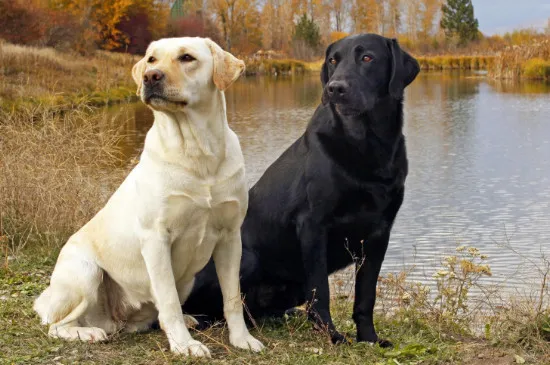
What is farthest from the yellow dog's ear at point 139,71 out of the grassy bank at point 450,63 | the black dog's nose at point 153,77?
the grassy bank at point 450,63

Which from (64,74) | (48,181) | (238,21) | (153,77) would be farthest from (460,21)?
(153,77)

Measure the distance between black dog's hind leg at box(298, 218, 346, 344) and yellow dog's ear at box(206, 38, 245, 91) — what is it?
0.91 meters

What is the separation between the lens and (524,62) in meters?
36.3

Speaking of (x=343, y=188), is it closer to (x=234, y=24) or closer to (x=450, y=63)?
(x=450, y=63)

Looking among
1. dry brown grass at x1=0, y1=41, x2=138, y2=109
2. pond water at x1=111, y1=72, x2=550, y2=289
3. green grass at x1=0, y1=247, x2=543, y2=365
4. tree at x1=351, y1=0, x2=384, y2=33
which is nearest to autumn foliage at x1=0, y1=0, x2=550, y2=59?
tree at x1=351, y1=0, x2=384, y2=33

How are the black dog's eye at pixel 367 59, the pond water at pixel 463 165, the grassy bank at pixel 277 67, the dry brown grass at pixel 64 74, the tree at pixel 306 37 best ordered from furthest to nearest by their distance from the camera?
1. the tree at pixel 306 37
2. the grassy bank at pixel 277 67
3. the dry brown grass at pixel 64 74
4. the pond water at pixel 463 165
5. the black dog's eye at pixel 367 59

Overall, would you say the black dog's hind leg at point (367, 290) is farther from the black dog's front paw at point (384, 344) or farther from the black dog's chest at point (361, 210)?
the black dog's chest at point (361, 210)

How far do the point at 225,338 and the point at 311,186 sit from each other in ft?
3.18

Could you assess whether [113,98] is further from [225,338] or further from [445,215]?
[225,338]

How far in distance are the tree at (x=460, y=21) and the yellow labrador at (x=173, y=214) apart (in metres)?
76.2

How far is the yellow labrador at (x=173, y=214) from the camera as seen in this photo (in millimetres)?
3934

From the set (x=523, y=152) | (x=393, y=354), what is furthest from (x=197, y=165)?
(x=523, y=152)

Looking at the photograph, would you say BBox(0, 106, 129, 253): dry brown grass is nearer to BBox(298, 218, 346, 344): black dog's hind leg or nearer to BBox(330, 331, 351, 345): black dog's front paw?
BBox(298, 218, 346, 344): black dog's hind leg

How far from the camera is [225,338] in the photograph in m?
4.43
